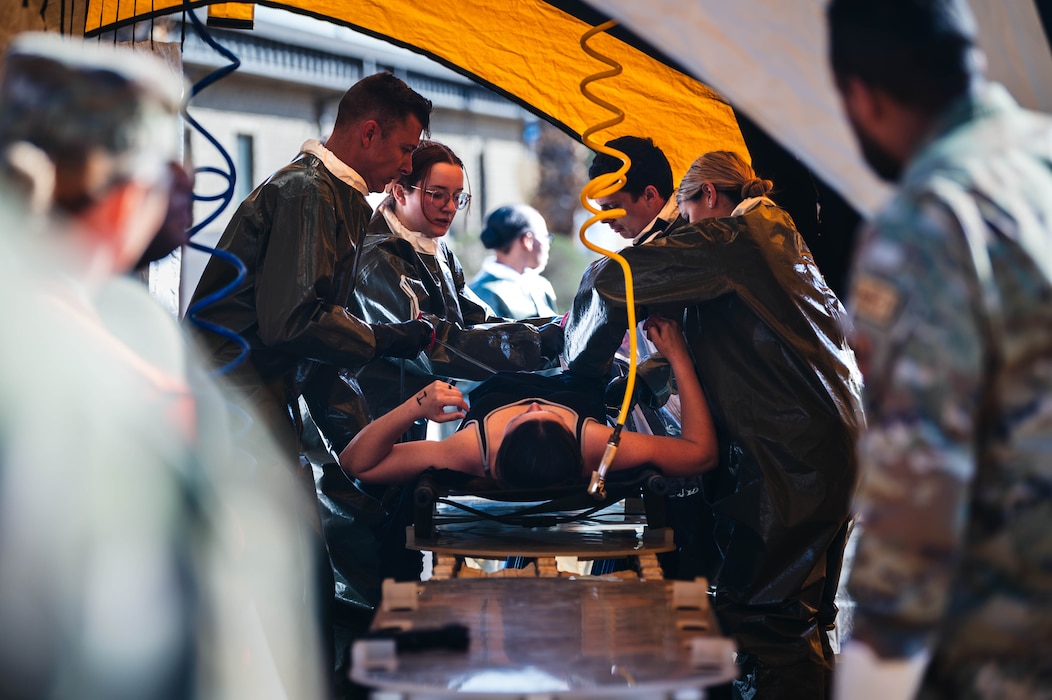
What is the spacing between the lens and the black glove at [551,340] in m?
3.93

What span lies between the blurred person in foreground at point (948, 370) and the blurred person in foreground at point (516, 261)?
5.05 metres

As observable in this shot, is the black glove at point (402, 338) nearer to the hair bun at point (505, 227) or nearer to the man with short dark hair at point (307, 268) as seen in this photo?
the man with short dark hair at point (307, 268)

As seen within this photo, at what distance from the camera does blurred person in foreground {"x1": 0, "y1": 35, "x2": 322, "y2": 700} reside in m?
1.36

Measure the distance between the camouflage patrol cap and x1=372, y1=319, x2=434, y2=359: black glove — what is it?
1881 millimetres

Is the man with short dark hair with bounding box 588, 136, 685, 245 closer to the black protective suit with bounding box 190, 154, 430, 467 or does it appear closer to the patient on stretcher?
the patient on stretcher

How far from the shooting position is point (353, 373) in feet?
14.0

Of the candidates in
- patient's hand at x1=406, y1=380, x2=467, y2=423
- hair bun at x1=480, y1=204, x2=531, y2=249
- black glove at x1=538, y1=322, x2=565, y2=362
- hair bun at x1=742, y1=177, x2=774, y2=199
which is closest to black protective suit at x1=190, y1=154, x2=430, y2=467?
patient's hand at x1=406, y1=380, x2=467, y2=423

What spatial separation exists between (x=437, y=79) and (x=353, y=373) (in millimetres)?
14041

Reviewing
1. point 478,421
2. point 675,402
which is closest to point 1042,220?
point 478,421

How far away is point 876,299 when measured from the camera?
132 centimetres

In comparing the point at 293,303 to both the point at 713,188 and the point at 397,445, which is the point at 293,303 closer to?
the point at 397,445

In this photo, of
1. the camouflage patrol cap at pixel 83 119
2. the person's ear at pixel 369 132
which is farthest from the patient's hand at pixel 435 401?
the camouflage patrol cap at pixel 83 119

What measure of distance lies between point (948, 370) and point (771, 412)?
211 centimetres

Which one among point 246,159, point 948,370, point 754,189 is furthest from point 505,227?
point 246,159
